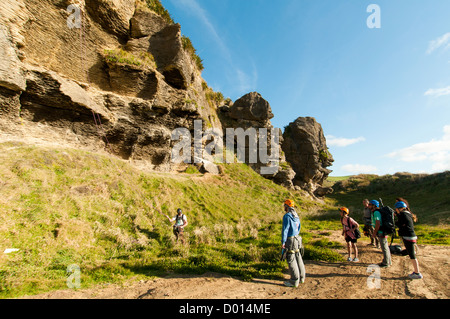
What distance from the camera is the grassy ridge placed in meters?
6.20

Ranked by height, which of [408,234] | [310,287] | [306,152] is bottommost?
[310,287]

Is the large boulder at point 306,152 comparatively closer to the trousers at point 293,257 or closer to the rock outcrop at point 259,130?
the rock outcrop at point 259,130

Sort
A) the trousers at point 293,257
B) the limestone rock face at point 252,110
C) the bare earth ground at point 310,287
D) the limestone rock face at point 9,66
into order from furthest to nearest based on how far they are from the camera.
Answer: the limestone rock face at point 252,110 < the limestone rock face at point 9,66 < the trousers at point 293,257 < the bare earth ground at point 310,287

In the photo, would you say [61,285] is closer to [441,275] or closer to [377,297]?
[377,297]

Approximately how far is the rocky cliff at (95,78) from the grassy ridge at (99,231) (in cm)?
244

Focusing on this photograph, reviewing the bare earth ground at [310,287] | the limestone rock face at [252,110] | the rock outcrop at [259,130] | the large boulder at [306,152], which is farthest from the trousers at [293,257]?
the large boulder at [306,152]

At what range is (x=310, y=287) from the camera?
548 centimetres

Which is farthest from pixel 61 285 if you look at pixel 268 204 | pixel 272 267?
pixel 268 204

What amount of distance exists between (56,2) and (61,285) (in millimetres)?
18718

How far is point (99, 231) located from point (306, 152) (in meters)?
50.4

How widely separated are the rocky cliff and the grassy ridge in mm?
2438

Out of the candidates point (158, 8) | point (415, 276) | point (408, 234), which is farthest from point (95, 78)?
point (415, 276)

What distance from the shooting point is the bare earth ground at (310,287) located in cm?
486

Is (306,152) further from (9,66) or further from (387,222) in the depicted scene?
(9,66)
